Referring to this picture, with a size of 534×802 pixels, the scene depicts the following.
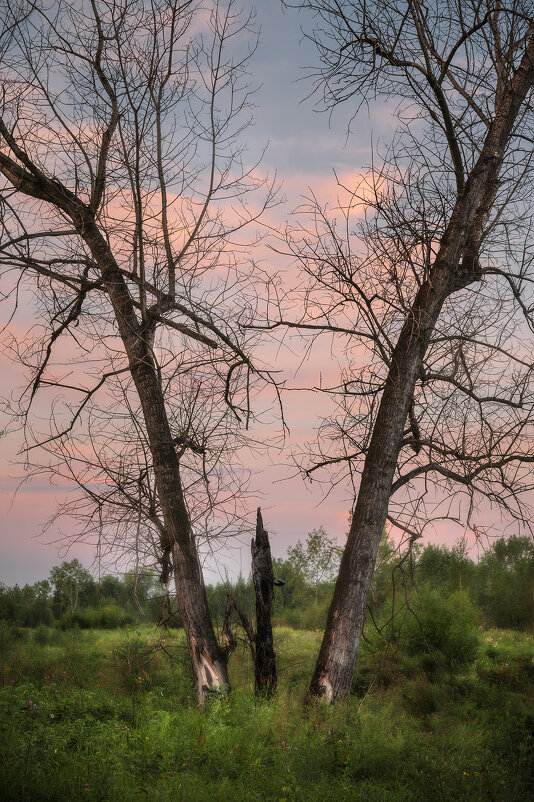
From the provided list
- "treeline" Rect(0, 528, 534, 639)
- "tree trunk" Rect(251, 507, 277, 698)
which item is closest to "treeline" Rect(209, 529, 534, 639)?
"treeline" Rect(0, 528, 534, 639)

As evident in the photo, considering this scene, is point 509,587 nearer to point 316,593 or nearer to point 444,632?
point 316,593

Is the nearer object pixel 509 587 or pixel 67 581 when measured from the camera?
pixel 67 581

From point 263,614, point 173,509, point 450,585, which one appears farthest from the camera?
point 450,585

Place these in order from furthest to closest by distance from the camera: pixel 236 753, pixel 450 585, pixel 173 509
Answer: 1. pixel 450 585
2. pixel 173 509
3. pixel 236 753

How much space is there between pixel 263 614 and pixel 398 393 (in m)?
3.19

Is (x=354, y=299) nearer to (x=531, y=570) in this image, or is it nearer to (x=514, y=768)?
(x=514, y=768)

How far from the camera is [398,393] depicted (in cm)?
790

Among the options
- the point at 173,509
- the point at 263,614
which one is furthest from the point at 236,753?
the point at 173,509

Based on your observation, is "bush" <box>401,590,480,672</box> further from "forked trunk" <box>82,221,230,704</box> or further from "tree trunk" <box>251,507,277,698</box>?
"forked trunk" <box>82,221,230,704</box>

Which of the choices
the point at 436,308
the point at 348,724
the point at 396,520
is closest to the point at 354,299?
the point at 436,308

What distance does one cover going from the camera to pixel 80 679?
1221 cm

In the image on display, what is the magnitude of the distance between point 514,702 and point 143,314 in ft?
34.2

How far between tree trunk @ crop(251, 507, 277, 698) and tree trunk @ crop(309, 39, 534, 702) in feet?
2.67

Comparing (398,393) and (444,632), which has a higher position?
(398,393)
